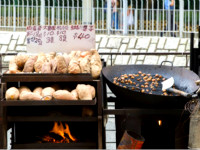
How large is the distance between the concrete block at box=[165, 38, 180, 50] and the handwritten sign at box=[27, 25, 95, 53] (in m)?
7.53

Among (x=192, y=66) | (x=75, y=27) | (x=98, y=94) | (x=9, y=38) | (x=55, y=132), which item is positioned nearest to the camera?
(x=98, y=94)

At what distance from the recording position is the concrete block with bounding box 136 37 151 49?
1133 cm

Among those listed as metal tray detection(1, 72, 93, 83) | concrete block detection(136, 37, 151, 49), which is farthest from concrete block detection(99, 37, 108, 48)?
metal tray detection(1, 72, 93, 83)

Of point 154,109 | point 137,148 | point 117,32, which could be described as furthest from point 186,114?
point 117,32

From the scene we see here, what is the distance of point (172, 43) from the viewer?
11305 millimetres

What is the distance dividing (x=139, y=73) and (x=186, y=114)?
2.33 ft

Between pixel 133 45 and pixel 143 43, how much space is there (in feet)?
0.88

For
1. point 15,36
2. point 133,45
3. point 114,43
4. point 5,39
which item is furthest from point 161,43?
point 5,39

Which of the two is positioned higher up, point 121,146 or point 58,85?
point 58,85

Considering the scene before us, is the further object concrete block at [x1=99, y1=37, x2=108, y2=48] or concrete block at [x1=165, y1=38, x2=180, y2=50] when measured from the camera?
concrete block at [x1=99, y1=37, x2=108, y2=48]

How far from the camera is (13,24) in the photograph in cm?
1161

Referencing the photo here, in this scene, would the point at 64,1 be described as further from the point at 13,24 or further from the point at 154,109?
the point at 154,109

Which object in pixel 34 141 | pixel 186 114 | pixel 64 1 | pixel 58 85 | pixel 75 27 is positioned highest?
pixel 64 1

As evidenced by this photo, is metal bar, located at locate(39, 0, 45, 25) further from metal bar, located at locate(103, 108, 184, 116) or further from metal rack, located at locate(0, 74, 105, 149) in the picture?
metal bar, located at locate(103, 108, 184, 116)
